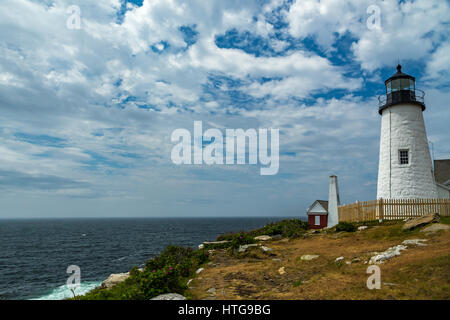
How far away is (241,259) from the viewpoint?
14.1 metres

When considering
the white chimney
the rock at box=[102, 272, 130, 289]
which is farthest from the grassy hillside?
the white chimney

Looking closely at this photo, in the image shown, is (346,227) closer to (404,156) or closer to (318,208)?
(404,156)

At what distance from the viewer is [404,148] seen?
2197 cm

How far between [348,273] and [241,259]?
239 inches

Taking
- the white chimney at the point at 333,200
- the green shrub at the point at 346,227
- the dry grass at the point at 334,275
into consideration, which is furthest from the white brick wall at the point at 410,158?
the dry grass at the point at 334,275

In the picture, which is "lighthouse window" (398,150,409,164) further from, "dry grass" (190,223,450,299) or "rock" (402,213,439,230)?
"dry grass" (190,223,450,299)

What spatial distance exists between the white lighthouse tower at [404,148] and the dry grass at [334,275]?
8.88 metres

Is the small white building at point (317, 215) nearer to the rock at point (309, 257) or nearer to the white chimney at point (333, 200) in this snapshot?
the white chimney at point (333, 200)

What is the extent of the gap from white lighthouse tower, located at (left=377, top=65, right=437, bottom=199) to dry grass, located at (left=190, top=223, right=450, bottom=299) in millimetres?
8875

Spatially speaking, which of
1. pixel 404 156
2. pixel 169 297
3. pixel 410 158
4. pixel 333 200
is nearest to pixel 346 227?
pixel 410 158

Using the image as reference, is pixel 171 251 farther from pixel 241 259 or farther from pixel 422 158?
pixel 422 158

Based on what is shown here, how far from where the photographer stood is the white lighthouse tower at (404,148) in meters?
21.4

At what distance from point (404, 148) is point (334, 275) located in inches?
690
